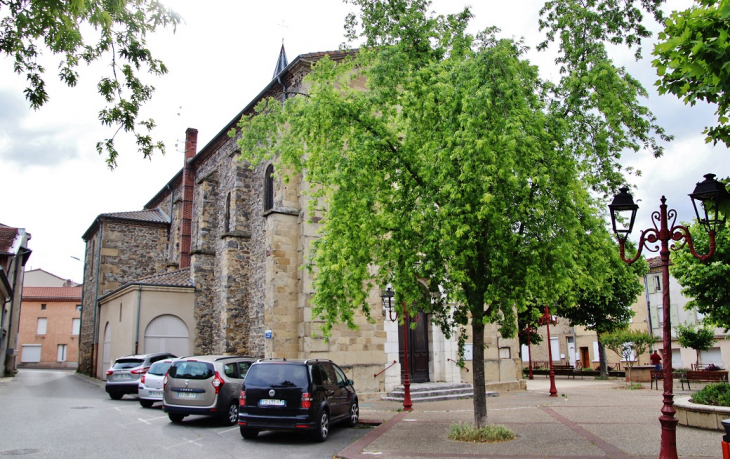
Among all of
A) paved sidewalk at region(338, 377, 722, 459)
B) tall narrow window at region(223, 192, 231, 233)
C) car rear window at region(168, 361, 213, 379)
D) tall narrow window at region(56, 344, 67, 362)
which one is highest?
tall narrow window at region(223, 192, 231, 233)

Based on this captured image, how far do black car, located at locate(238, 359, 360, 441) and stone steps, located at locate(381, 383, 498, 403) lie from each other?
6378 millimetres

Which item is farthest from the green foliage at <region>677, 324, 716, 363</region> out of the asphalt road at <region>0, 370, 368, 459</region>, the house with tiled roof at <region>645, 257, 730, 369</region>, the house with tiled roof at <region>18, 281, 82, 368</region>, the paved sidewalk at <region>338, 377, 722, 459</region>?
the house with tiled roof at <region>18, 281, 82, 368</region>

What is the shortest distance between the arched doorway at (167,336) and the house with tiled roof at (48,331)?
33.8 m

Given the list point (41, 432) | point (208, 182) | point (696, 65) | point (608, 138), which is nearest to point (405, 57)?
point (608, 138)

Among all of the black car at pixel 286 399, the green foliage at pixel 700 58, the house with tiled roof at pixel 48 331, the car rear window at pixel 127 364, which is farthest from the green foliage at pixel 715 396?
the house with tiled roof at pixel 48 331

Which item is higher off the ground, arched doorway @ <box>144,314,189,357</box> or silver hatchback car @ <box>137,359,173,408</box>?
arched doorway @ <box>144,314,189,357</box>

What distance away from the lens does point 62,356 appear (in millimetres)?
51969

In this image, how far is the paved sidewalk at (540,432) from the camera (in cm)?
827

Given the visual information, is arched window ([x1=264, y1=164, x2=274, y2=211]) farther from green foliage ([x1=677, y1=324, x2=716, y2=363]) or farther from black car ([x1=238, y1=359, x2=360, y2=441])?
green foliage ([x1=677, y1=324, x2=716, y2=363])

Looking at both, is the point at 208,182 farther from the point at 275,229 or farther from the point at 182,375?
the point at 182,375

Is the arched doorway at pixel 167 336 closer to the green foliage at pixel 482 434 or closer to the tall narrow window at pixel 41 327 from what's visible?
the green foliage at pixel 482 434

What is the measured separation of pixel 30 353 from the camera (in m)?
51.1

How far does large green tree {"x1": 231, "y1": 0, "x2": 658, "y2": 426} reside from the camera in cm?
891

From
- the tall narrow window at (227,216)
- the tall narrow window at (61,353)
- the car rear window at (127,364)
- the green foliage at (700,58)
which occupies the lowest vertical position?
the tall narrow window at (61,353)
